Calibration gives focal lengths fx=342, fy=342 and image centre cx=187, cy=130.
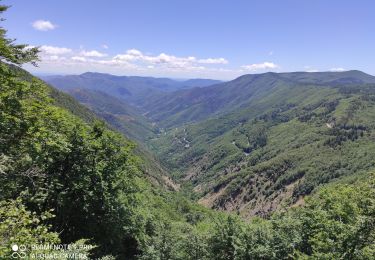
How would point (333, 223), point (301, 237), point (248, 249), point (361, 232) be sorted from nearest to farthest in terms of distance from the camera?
point (361, 232)
point (333, 223)
point (248, 249)
point (301, 237)

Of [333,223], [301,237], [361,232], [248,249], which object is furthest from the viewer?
[301,237]

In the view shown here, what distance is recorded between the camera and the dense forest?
89.0 feet

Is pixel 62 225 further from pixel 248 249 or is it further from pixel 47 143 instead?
pixel 248 249

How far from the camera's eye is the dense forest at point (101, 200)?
2712cm

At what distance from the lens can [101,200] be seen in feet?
116

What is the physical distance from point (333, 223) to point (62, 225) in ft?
86.5

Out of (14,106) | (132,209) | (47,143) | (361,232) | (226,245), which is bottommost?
(226,245)

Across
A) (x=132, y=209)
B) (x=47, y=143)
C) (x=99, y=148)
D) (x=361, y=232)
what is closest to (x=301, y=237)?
(x=361, y=232)

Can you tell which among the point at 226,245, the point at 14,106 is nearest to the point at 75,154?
the point at 14,106

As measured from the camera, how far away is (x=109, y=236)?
3650 centimetres

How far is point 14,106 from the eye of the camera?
2658cm

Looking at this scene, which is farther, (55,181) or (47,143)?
(55,181)

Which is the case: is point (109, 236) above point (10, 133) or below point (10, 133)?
below

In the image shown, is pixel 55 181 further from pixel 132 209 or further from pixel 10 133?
pixel 132 209
